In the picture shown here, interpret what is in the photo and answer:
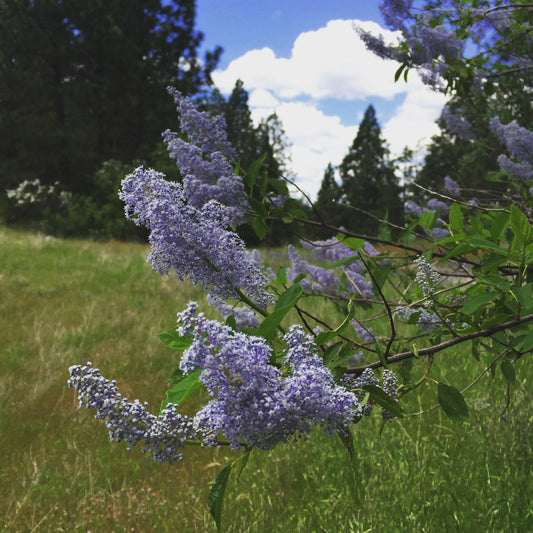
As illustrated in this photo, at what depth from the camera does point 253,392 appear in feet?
2.62

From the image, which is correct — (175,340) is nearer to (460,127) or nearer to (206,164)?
(206,164)

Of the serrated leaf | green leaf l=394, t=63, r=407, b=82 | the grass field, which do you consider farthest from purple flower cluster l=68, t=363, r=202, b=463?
green leaf l=394, t=63, r=407, b=82

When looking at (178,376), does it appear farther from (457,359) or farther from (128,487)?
(457,359)

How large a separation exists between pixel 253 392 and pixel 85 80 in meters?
29.6

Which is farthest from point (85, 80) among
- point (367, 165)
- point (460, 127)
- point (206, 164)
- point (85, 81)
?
point (206, 164)

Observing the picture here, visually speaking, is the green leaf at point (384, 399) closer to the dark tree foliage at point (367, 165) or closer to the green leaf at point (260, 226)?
the green leaf at point (260, 226)

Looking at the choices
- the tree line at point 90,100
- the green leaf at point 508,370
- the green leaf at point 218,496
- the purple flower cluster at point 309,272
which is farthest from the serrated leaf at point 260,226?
the tree line at point 90,100

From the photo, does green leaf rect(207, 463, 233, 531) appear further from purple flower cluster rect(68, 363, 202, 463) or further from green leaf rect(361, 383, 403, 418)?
green leaf rect(361, 383, 403, 418)

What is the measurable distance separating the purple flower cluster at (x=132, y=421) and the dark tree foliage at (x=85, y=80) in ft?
81.3

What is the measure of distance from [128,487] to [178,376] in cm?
245

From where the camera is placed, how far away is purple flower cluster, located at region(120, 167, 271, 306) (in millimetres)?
1047

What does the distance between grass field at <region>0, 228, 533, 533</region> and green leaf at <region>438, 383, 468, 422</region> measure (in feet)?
4.91

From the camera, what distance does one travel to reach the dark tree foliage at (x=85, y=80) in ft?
77.7

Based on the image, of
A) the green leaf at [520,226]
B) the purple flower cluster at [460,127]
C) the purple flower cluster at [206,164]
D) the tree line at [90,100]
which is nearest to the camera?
the green leaf at [520,226]
